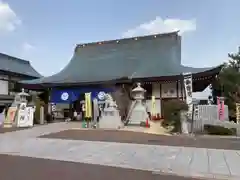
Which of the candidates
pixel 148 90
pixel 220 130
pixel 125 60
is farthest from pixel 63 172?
pixel 125 60

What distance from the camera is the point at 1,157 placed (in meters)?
6.94

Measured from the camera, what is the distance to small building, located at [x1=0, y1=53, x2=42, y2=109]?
25.8m

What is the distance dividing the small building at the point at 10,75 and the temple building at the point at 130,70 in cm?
459

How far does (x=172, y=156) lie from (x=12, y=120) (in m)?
12.2

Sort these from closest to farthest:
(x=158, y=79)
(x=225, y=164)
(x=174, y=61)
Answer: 1. (x=225, y=164)
2. (x=158, y=79)
3. (x=174, y=61)

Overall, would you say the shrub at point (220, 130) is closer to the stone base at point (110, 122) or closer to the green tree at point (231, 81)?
the stone base at point (110, 122)

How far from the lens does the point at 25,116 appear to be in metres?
15.8

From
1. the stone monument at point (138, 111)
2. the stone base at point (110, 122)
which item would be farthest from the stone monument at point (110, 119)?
the stone monument at point (138, 111)

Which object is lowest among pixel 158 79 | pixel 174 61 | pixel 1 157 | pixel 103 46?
pixel 1 157

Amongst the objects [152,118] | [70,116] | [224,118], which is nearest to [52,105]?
[70,116]

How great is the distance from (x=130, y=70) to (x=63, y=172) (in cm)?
1588

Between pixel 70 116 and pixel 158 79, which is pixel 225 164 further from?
pixel 70 116

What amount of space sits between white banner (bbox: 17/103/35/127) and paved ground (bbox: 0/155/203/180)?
381 inches

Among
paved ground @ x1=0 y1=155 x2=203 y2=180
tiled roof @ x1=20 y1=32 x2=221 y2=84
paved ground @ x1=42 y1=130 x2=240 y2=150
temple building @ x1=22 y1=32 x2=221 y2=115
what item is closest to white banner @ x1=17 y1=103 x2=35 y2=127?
temple building @ x1=22 y1=32 x2=221 y2=115
